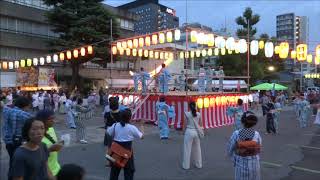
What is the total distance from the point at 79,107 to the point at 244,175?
31.6 feet

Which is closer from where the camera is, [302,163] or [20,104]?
[20,104]

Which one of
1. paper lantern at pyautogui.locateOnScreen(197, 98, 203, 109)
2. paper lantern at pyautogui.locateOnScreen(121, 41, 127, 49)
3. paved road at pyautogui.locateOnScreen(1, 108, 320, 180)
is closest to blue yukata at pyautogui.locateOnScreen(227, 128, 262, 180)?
paved road at pyautogui.locateOnScreen(1, 108, 320, 180)

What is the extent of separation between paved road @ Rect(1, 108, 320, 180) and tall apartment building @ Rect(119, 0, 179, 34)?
45.5 meters

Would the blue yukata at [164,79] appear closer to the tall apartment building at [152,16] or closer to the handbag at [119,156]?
the handbag at [119,156]

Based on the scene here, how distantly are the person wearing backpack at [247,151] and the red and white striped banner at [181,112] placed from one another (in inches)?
524

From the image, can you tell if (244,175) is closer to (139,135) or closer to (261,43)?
(139,135)

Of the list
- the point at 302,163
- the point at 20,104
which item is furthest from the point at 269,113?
the point at 20,104

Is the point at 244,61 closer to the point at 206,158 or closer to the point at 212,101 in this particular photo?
the point at 212,101

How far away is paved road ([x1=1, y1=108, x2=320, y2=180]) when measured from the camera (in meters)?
9.71

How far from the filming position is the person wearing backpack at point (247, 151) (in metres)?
6.20

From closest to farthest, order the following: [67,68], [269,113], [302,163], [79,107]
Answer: [302,163] < [79,107] < [269,113] < [67,68]

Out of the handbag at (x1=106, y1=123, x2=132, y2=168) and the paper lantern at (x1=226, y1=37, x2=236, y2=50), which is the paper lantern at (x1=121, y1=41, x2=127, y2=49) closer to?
the paper lantern at (x1=226, y1=37, x2=236, y2=50)

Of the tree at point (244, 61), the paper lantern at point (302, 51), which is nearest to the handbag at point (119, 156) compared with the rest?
the paper lantern at point (302, 51)

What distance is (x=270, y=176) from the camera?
378 inches
